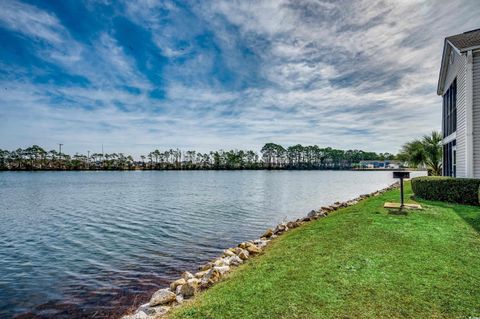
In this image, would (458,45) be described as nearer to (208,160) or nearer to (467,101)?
(467,101)

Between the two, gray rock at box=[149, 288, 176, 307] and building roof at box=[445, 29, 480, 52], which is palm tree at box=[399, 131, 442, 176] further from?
gray rock at box=[149, 288, 176, 307]

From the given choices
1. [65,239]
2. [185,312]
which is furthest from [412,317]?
[65,239]

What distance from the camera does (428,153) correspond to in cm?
2530

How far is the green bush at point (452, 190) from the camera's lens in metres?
10.8

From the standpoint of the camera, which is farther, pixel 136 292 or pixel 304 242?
pixel 304 242

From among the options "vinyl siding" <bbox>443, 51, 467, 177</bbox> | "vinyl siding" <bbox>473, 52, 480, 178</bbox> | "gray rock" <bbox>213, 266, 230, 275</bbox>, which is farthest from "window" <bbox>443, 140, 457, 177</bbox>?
"gray rock" <bbox>213, 266, 230, 275</bbox>

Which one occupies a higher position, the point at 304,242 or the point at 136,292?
the point at 304,242

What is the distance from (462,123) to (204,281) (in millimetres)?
13390

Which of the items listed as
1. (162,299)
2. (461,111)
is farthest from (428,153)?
(162,299)

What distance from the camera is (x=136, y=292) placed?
259 inches

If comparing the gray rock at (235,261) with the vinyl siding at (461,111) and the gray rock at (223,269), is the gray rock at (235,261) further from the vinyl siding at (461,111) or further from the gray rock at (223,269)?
the vinyl siding at (461,111)

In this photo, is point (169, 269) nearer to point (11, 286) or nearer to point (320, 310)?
point (11, 286)

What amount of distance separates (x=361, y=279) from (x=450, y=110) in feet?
53.0

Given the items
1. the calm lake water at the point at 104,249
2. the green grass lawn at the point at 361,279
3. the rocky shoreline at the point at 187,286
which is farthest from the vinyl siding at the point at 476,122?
the rocky shoreline at the point at 187,286
